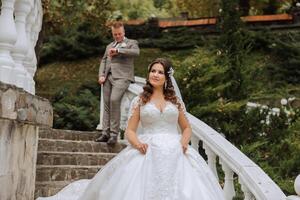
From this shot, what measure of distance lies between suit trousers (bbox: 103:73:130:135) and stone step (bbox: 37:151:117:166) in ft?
1.81

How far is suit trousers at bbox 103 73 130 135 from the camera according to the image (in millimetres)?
6781

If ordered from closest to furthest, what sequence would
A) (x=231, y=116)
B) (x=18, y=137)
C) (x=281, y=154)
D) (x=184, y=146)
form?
(x=18, y=137), (x=184, y=146), (x=281, y=154), (x=231, y=116)

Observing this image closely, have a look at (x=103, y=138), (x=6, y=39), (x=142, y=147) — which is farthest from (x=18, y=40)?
(x=103, y=138)

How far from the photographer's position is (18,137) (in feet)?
11.9

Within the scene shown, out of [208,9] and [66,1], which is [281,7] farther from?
[66,1]

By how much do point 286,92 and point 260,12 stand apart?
13.2 m

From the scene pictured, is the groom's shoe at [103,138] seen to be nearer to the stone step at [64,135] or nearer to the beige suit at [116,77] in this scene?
the beige suit at [116,77]

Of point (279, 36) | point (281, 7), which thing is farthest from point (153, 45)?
point (281, 7)

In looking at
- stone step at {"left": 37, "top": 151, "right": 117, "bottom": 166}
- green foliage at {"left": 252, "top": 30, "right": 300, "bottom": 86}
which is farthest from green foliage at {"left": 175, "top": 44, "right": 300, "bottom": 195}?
green foliage at {"left": 252, "top": 30, "right": 300, "bottom": 86}

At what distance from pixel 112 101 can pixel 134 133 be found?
9.88 feet

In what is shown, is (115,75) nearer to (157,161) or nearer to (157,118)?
(157,118)

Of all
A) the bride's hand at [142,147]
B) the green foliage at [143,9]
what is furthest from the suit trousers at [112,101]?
the green foliage at [143,9]

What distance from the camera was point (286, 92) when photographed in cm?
1280

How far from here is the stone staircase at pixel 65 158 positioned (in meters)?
5.46
